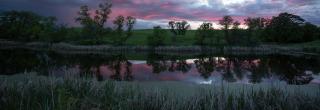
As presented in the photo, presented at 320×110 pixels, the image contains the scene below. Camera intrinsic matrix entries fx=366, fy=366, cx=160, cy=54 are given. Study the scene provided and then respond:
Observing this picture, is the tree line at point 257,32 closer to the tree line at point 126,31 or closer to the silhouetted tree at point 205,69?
the tree line at point 126,31

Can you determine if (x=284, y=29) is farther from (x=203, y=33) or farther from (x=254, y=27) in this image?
(x=203, y=33)

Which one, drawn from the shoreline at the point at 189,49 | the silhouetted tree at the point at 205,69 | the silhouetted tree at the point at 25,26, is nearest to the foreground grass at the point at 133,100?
the silhouetted tree at the point at 205,69

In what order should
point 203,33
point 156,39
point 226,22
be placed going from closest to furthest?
point 156,39 < point 203,33 < point 226,22

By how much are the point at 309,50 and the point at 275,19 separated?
2642 centimetres

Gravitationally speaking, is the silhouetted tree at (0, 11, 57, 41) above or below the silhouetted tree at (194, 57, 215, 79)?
above

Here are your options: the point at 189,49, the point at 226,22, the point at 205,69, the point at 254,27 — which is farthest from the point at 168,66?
the point at 254,27

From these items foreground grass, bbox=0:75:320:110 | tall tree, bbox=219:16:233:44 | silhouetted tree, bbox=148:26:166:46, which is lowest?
silhouetted tree, bbox=148:26:166:46

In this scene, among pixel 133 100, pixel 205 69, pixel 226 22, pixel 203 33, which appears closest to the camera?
pixel 133 100

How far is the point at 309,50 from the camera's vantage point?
73.6 metres

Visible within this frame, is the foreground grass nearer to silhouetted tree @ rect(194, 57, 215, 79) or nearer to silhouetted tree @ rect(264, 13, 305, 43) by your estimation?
silhouetted tree @ rect(194, 57, 215, 79)

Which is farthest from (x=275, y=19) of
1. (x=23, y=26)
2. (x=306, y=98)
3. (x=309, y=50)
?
(x=306, y=98)

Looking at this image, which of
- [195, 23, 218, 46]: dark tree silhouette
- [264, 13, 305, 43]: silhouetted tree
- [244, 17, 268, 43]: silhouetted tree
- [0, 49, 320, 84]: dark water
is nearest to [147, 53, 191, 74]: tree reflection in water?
[0, 49, 320, 84]: dark water

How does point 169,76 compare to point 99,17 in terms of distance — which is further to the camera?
point 99,17

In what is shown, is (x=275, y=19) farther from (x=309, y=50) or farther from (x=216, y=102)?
(x=216, y=102)
